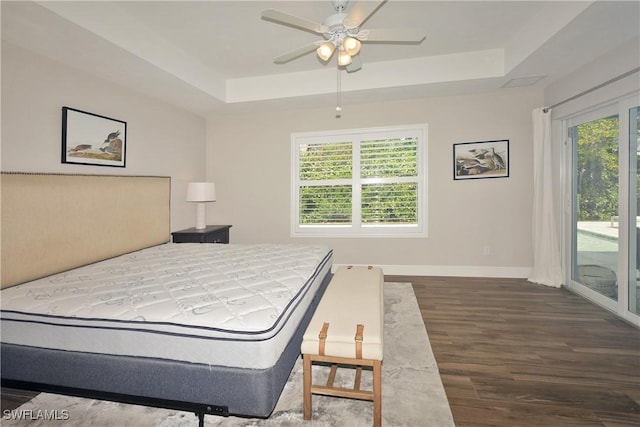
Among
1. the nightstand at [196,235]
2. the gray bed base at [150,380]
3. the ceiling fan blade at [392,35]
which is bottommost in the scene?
the gray bed base at [150,380]

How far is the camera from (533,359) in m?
2.23

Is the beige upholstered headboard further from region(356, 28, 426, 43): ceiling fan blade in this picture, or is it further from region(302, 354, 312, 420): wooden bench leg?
region(356, 28, 426, 43): ceiling fan blade

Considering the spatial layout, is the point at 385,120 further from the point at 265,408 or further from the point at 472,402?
the point at 265,408

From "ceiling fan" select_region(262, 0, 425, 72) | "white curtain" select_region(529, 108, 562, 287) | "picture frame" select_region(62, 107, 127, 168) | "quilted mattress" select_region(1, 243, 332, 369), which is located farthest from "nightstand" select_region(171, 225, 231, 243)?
"white curtain" select_region(529, 108, 562, 287)

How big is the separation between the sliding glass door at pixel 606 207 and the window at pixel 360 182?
180cm

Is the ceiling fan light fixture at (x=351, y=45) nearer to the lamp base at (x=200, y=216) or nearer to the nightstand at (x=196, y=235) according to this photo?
the nightstand at (x=196, y=235)

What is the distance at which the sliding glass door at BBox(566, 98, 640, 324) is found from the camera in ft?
9.47

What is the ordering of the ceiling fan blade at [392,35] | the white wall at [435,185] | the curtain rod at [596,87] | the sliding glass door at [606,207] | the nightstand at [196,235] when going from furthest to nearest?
the white wall at [435,185]
the nightstand at [196,235]
the sliding glass door at [606,207]
the curtain rod at [596,87]
the ceiling fan blade at [392,35]

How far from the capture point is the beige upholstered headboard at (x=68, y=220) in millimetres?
2307

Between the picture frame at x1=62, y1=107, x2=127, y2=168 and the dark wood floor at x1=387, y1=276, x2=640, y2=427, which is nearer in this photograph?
the dark wood floor at x1=387, y1=276, x2=640, y2=427

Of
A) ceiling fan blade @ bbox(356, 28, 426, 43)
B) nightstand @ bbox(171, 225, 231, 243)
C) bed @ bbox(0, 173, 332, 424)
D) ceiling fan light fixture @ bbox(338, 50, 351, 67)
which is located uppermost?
ceiling fan blade @ bbox(356, 28, 426, 43)

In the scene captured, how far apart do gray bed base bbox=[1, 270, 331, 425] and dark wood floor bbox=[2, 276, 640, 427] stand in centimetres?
37

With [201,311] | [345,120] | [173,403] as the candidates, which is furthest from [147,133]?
[173,403]

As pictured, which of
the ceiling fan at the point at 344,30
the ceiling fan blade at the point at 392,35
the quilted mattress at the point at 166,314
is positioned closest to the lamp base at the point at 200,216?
the quilted mattress at the point at 166,314
